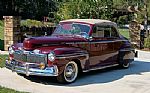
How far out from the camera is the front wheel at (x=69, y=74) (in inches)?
379

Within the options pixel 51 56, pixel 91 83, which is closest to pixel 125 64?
pixel 91 83

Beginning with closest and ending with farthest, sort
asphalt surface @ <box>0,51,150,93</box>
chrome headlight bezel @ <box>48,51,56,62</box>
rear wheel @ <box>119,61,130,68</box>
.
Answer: asphalt surface @ <box>0,51,150,93</box>, chrome headlight bezel @ <box>48,51,56,62</box>, rear wheel @ <box>119,61,130,68</box>

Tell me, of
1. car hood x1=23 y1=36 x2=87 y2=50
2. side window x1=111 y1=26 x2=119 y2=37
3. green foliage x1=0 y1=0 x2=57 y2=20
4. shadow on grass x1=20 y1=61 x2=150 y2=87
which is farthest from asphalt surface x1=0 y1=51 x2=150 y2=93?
green foliage x1=0 y1=0 x2=57 y2=20

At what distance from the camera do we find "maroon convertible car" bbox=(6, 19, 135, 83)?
30.8 ft

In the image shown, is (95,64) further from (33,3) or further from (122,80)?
(33,3)

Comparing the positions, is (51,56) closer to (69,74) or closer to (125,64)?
(69,74)

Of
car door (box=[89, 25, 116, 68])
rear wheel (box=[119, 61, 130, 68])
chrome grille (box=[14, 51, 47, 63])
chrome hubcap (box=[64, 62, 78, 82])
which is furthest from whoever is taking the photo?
rear wheel (box=[119, 61, 130, 68])

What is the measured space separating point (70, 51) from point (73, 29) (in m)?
1.57

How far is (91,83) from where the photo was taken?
32.9ft

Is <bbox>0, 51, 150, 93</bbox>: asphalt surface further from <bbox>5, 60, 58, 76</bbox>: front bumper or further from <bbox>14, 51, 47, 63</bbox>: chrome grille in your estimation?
<bbox>14, 51, 47, 63</bbox>: chrome grille

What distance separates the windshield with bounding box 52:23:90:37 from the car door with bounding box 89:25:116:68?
271 millimetres

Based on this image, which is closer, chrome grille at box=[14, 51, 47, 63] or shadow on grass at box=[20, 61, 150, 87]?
chrome grille at box=[14, 51, 47, 63]

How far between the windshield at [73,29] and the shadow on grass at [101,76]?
130 centimetres

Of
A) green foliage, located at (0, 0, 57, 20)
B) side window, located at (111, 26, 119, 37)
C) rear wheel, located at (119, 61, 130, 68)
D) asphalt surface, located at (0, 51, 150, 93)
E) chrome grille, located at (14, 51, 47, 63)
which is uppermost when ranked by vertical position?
green foliage, located at (0, 0, 57, 20)
